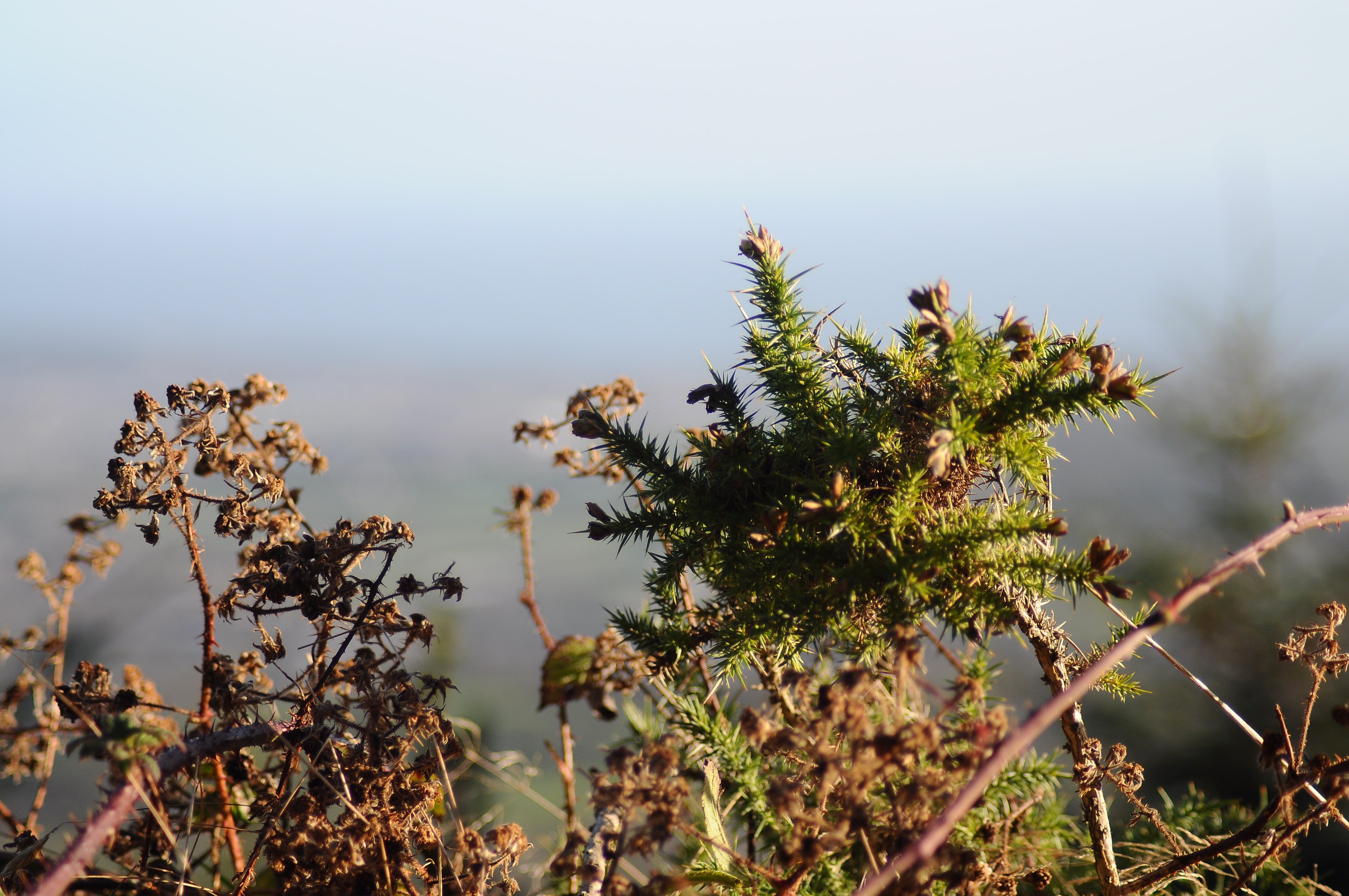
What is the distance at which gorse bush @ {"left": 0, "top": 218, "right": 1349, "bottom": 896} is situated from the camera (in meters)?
0.88

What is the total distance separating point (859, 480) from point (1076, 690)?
Result: 0.39 m

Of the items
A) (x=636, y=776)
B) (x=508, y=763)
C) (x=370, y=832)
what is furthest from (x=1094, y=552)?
(x=508, y=763)

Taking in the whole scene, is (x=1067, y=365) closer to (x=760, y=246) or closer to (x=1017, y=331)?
(x=1017, y=331)

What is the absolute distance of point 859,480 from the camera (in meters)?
1.09

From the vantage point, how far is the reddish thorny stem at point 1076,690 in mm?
706

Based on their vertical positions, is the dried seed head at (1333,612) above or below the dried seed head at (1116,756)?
above

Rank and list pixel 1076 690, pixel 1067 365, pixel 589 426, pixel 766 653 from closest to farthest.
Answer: pixel 1076 690
pixel 1067 365
pixel 589 426
pixel 766 653

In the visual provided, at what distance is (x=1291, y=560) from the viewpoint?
251 centimetres

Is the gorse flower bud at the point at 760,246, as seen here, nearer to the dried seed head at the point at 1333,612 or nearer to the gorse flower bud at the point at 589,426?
the gorse flower bud at the point at 589,426

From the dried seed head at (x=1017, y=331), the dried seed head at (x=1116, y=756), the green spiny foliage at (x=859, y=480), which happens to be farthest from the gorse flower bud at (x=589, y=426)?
the dried seed head at (x=1116, y=756)

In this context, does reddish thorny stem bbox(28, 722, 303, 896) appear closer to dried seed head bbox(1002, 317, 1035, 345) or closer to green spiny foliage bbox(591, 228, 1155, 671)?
green spiny foliage bbox(591, 228, 1155, 671)

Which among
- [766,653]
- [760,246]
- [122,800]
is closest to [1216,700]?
[766,653]

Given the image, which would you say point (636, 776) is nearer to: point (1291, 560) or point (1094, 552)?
point (1094, 552)

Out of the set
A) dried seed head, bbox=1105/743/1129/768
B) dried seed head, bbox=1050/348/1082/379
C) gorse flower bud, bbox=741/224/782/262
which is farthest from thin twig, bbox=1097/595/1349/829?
gorse flower bud, bbox=741/224/782/262
